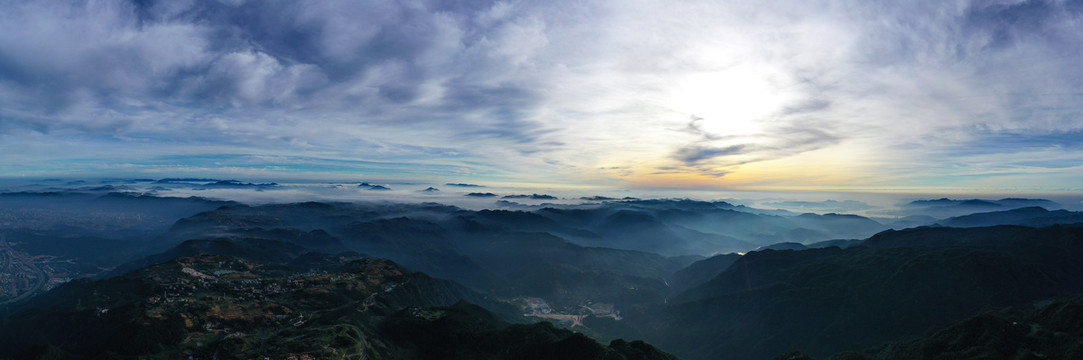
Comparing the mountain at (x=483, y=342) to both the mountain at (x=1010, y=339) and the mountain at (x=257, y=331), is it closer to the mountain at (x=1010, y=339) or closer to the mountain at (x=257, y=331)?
the mountain at (x=257, y=331)

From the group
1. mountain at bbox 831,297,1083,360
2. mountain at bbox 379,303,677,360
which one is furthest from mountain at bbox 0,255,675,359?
mountain at bbox 831,297,1083,360

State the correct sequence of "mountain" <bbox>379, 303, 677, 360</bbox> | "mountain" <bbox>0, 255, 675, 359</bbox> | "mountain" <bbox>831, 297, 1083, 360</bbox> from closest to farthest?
"mountain" <bbox>831, 297, 1083, 360</bbox>, "mountain" <bbox>0, 255, 675, 359</bbox>, "mountain" <bbox>379, 303, 677, 360</bbox>

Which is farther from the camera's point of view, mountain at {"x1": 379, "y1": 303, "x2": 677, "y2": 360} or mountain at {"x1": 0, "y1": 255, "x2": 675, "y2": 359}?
mountain at {"x1": 379, "y1": 303, "x2": 677, "y2": 360}

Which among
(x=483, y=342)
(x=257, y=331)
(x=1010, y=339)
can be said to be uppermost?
(x=1010, y=339)

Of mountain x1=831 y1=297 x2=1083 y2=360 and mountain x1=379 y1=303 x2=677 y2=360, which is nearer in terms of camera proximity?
mountain x1=831 y1=297 x2=1083 y2=360

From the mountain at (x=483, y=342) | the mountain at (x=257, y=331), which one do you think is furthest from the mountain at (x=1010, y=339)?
the mountain at (x=257, y=331)

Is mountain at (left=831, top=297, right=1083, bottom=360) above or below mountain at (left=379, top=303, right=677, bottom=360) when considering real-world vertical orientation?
above

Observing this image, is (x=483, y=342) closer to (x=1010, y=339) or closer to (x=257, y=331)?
(x=257, y=331)

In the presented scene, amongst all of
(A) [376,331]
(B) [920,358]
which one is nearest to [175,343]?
(A) [376,331]

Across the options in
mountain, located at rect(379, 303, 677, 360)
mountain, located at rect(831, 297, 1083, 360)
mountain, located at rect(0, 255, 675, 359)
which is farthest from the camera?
mountain, located at rect(379, 303, 677, 360)

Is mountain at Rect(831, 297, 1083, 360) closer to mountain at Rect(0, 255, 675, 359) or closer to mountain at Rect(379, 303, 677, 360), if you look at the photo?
mountain at Rect(379, 303, 677, 360)

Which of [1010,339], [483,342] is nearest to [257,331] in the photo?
[483,342]
